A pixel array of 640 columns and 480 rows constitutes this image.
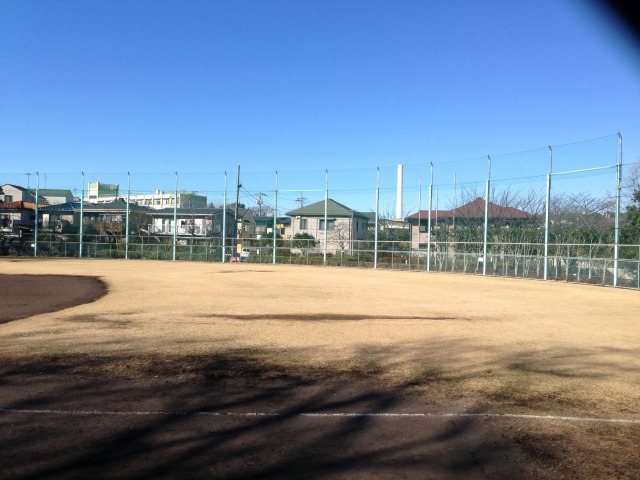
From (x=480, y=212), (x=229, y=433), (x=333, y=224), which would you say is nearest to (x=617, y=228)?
(x=480, y=212)

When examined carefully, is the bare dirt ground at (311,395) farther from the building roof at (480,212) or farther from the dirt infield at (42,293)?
the building roof at (480,212)

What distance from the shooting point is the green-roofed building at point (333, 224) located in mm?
47753

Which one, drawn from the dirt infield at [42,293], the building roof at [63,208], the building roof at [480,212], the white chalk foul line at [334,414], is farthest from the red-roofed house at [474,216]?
the white chalk foul line at [334,414]

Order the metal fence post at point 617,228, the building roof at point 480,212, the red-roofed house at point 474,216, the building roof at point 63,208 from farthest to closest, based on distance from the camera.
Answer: the building roof at point 63,208
the building roof at point 480,212
the red-roofed house at point 474,216
the metal fence post at point 617,228

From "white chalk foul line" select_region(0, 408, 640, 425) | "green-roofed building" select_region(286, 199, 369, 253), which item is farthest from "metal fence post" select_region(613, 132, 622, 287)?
"white chalk foul line" select_region(0, 408, 640, 425)

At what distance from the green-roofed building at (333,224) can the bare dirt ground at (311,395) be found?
33.8 metres

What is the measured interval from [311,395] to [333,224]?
49041 mm

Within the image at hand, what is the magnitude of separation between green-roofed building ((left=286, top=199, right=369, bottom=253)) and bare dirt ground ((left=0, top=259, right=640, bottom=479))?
33.8 m

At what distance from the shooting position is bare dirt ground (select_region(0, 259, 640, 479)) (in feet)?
15.0

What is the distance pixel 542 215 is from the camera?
139 feet

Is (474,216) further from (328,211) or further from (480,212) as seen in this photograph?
(328,211)

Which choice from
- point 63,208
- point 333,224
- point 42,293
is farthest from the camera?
point 63,208

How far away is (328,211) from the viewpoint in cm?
5784

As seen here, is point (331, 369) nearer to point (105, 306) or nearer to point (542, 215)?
point (105, 306)
